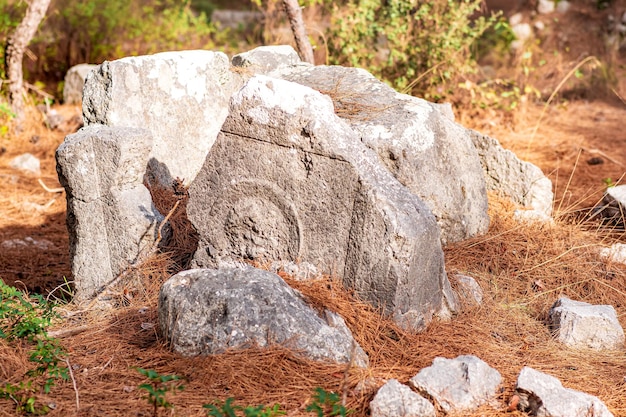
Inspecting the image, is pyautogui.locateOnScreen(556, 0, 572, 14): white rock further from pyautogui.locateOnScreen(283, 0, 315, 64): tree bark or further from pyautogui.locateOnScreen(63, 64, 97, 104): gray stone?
pyautogui.locateOnScreen(63, 64, 97, 104): gray stone

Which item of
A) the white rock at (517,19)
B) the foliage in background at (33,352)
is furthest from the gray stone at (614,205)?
the white rock at (517,19)

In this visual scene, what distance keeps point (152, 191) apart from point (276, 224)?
4.30 ft

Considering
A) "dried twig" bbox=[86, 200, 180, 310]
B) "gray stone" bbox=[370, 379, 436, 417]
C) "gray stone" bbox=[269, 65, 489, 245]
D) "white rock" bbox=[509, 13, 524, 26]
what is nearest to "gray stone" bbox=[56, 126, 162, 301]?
"dried twig" bbox=[86, 200, 180, 310]

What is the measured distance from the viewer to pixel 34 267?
534cm

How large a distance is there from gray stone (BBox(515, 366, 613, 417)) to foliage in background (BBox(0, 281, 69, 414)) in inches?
73.6

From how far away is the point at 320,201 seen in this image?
12.1ft

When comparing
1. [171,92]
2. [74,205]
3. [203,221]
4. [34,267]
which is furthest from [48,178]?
[203,221]

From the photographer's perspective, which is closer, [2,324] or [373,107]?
[2,324]

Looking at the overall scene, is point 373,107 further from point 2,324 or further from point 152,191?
point 2,324

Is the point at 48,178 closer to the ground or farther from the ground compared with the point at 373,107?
closer to the ground

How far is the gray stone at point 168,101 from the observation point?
4762mm

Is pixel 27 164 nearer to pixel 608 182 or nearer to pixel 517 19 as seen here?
pixel 608 182

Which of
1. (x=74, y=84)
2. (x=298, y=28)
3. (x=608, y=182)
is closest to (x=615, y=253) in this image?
(x=608, y=182)

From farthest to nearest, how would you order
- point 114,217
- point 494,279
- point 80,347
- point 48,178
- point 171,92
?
1. point 48,178
2. point 171,92
3. point 494,279
4. point 114,217
5. point 80,347
